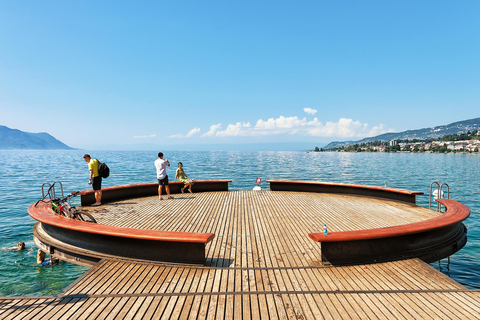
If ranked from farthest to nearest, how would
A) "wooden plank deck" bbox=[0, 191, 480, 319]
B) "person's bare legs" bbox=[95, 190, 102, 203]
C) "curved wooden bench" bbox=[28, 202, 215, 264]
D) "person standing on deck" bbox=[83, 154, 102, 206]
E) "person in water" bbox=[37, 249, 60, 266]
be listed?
"person's bare legs" bbox=[95, 190, 102, 203] < "person standing on deck" bbox=[83, 154, 102, 206] < "person in water" bbox=[37, 249, 60, 266] < "curved wooden bench" bbox=[28, 202, 215, 264] < "wooden plank deck" bbox=[0, 191, 480, 319]

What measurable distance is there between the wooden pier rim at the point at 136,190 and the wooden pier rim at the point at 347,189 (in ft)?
12.2

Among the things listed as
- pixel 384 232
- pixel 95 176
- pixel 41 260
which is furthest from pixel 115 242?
pixel 41 260

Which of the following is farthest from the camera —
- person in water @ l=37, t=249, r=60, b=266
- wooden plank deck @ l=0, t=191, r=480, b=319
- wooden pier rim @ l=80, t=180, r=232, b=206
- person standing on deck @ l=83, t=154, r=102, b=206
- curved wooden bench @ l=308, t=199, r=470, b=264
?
wooden pier rim @ l=80, t=180, r=232, b=206

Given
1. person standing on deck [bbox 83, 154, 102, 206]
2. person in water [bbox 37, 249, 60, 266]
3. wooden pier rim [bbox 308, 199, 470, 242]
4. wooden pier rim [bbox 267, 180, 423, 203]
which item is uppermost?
person standing on deck [bbox 83, 154, 102, 206]

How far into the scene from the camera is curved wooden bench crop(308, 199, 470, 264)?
523 cm

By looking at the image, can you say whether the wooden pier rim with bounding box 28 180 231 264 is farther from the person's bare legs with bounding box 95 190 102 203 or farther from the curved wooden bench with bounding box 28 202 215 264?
the person's bare legs with bounding box 95 190 102 203

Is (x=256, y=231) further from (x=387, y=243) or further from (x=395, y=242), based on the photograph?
(x=395, y=242)

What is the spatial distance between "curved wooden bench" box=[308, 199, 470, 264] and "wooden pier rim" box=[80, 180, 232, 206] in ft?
31.6

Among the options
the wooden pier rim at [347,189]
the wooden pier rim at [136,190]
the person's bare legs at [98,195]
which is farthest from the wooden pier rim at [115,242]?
the wooden pier rim at [347,189]

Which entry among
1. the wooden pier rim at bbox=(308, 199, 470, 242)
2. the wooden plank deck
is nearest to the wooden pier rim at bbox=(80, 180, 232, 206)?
the wooden plank deck

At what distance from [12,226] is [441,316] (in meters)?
20.2

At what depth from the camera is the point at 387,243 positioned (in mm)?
5535

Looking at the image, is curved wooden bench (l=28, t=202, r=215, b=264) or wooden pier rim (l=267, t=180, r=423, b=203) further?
wooden pier rim (l=267, t=180, r=423, b=203)

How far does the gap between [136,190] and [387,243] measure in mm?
11210
